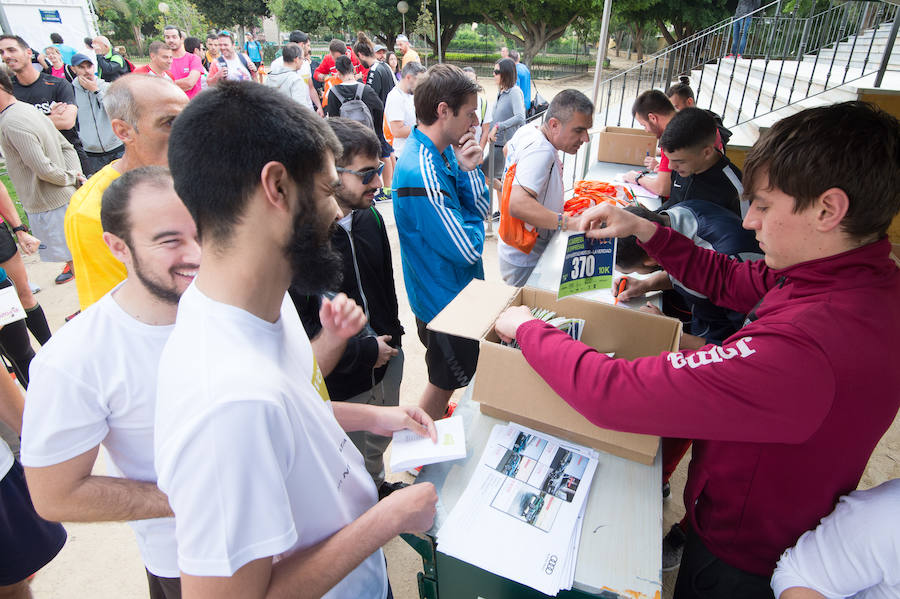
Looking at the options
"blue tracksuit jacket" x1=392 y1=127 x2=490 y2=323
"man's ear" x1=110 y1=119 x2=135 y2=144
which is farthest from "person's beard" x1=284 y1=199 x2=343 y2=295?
"man's ear" x1=110 y1=119 x2=135 y2=144

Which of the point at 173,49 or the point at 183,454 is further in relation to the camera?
the point at 173,49

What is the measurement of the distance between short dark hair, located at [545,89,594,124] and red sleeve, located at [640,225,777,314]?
54.5 inches

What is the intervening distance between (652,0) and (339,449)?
2587cm

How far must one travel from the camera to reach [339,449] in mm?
1051

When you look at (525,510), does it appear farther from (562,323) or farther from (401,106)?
(401,106)

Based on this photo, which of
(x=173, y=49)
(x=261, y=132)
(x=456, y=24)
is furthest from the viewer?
(x=456, y=24)

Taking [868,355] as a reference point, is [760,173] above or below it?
above

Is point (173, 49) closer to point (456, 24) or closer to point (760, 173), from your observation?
point (760, 173)

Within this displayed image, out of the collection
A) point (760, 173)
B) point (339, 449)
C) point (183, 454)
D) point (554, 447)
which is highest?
point (760, 173)

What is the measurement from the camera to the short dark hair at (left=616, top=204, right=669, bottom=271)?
7.36 ft

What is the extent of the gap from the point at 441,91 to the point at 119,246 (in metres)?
1.73

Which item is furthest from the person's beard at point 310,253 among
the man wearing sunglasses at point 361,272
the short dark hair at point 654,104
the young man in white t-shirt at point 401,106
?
the young man in white t-shirt at point 401,106

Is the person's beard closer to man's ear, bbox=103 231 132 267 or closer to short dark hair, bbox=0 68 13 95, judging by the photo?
man's ear, bbox=103 231 132 267

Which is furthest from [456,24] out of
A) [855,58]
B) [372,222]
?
[372,222]
